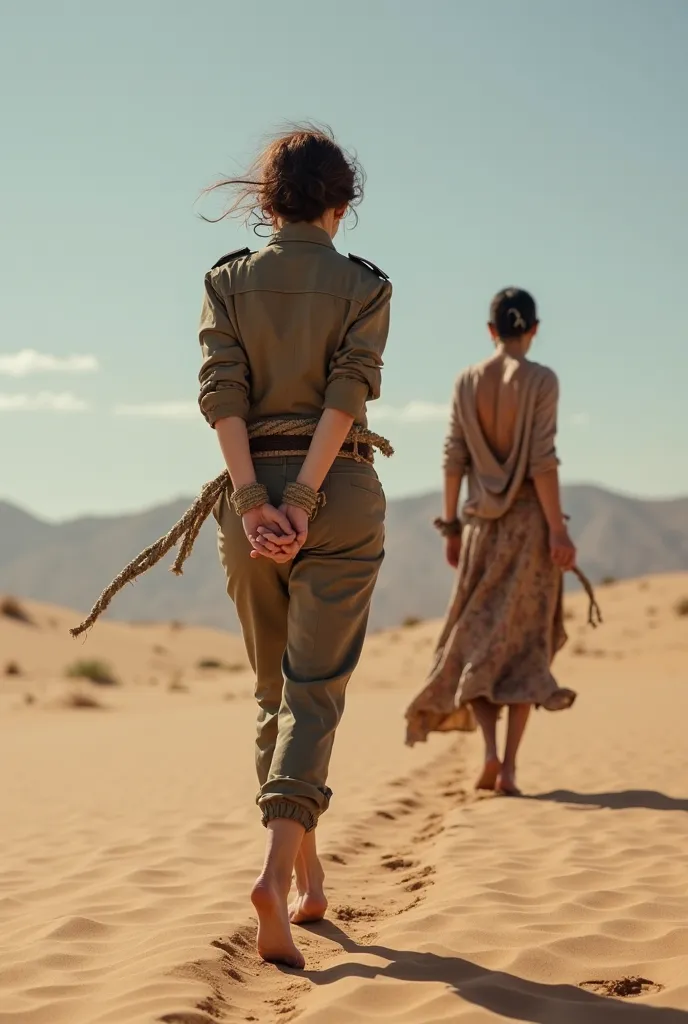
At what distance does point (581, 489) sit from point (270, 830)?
142750mm

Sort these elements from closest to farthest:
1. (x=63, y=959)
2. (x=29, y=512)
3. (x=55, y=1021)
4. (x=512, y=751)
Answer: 1. (x=55, y=1021)
2. (x=63, y=959)
3. (x=512, y=751)
4. (x=29, y=512)

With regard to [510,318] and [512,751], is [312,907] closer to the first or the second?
[512,751]

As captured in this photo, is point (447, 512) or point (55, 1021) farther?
point (447, 512)

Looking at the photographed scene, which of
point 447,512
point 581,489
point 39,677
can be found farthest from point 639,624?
point 581,489

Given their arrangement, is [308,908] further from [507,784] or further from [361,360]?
[507,784]

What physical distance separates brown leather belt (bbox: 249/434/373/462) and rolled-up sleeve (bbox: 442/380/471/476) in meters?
3.28

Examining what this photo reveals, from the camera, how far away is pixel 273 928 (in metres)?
3.24

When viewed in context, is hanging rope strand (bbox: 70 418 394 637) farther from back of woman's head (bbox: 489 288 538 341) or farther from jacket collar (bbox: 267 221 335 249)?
back of woman's head (bbox: 489 288 538 341)

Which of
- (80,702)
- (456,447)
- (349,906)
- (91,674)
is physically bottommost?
(80,702)

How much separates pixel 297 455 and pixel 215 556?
407 ft

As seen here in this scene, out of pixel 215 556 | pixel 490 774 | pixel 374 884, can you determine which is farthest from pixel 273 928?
pixel 215 556

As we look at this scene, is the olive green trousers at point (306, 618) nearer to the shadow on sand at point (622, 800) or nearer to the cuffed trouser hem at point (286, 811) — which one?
the cuffed trouser hem at point (286, 811)

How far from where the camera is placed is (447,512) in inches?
273

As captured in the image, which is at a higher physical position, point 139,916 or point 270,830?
point 270,830
